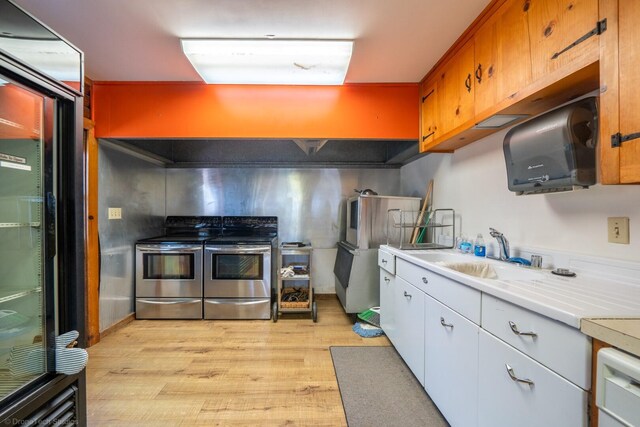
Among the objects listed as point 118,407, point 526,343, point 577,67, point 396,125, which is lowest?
point 118,407

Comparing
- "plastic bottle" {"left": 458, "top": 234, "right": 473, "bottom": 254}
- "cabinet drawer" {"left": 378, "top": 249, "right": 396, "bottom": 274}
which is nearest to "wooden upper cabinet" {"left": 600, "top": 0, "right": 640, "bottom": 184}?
"plastic bottle" {"left": 458, "top": 234, "right": 473, "bottom": 254}

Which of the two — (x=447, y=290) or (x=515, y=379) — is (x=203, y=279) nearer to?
(x=447, y=290)

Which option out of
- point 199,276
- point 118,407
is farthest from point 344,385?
point 199,276

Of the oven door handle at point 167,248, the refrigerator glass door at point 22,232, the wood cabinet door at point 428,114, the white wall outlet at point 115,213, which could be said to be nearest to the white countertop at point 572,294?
the wood cabinet door at point 428,114

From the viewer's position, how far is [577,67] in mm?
1113

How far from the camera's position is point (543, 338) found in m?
0.92

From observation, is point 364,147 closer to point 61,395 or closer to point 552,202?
point 552,202

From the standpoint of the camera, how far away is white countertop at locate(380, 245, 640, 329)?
2.81 feet

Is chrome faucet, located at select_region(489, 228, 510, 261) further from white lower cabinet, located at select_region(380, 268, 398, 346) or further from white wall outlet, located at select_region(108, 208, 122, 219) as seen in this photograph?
white wall outlet, located at select_region(108, 208, 122, 219)

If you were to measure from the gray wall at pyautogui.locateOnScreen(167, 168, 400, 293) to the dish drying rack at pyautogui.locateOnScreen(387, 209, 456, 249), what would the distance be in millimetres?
988

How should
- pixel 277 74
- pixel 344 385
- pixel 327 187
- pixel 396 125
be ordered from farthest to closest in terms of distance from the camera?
pixel 327 187, pixel 396 125, pixel 277 74, pixel 344 385

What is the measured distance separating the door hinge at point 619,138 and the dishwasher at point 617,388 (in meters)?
0.72

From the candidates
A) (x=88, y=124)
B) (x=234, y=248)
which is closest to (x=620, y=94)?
(x=234, y=248)

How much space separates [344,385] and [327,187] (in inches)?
99.5
